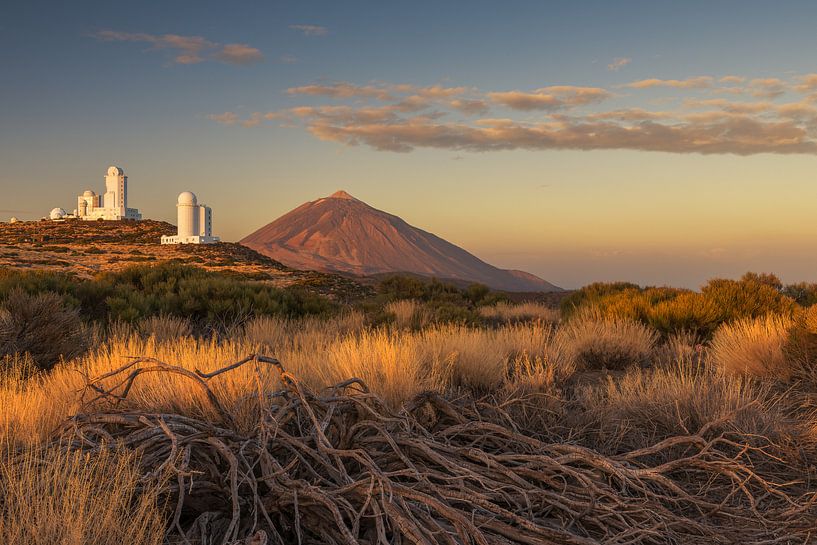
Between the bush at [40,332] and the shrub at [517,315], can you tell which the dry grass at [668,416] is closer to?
the bush at [40,332]

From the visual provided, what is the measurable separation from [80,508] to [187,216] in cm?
6965

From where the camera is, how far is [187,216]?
2685 inches

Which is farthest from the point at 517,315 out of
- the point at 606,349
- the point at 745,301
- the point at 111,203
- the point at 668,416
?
the point at 111,203

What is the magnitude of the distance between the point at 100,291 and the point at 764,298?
14357mm

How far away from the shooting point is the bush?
762cm

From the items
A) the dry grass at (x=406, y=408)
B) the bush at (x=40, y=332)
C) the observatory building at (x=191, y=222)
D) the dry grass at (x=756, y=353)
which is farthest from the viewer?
A: the observatory building at (x=191, y=222)

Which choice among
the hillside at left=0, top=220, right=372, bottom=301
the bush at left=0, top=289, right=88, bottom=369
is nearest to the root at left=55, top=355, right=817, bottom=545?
the bush at left=0, top=289, right=88, bottom=369

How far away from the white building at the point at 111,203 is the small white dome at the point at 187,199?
56.6 ft

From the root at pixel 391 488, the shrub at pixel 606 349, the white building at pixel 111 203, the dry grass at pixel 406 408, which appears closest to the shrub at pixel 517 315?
the shrub at pixel 606 349

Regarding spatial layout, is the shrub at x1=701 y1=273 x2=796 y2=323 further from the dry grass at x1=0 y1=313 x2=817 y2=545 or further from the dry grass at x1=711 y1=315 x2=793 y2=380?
the dry grass at x1=0 y1=313 x2=817 y2=545

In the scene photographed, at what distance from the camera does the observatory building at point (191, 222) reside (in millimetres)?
66500

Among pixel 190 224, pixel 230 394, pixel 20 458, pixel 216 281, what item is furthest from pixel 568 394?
pixel 190 224

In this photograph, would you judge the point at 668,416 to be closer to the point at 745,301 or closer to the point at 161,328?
the point at 161,328

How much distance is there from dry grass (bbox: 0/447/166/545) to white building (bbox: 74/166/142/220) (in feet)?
286
